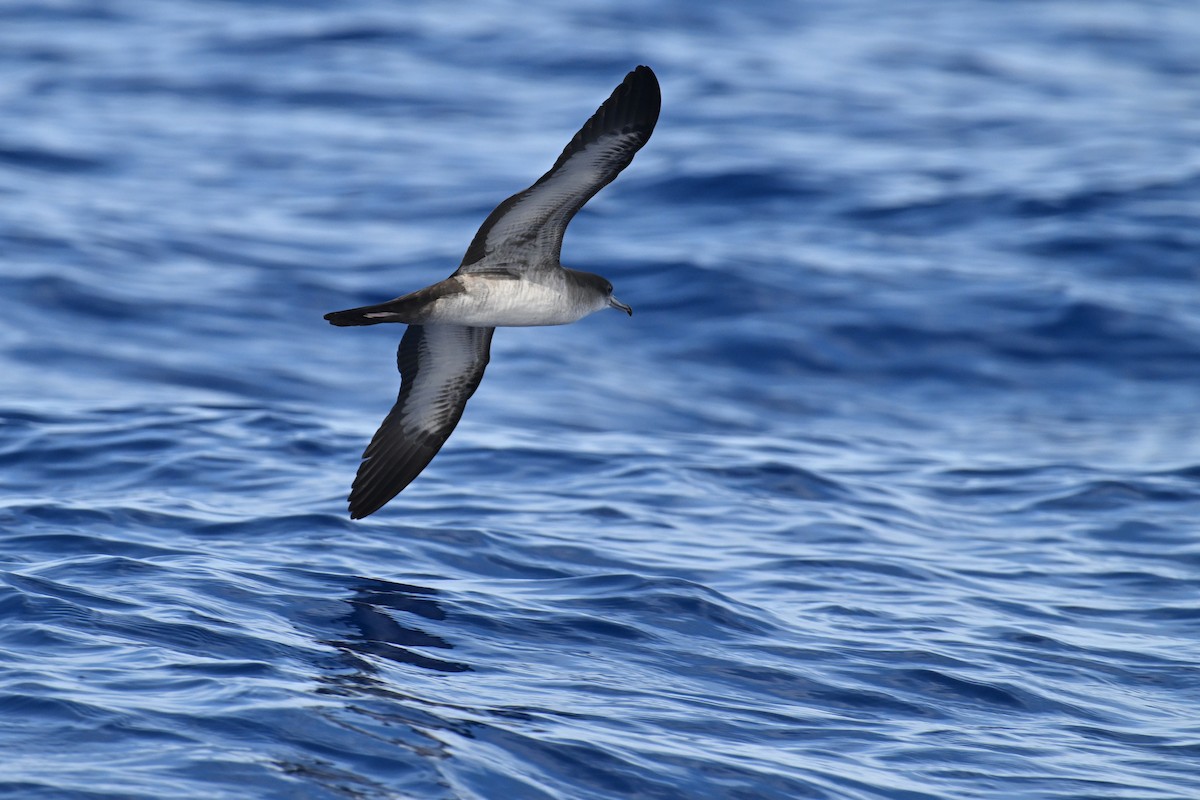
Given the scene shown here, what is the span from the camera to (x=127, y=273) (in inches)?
583

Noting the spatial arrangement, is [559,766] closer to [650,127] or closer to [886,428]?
[650,127]

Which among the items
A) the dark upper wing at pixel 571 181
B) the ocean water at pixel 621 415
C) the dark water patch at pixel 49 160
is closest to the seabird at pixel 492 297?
the dark upper wing at pixel 571 181

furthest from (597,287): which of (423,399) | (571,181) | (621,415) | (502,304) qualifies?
(621,415)

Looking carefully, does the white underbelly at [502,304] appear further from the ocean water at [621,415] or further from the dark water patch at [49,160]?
the dark water patch at [49,160]

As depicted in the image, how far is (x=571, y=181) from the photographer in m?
7.48

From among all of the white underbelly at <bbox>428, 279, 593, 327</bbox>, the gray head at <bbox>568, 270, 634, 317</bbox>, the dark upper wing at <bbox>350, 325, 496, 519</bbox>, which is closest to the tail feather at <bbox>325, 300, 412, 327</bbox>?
the white underbelly at <bbox>428, 279, 593, 327</bbox>

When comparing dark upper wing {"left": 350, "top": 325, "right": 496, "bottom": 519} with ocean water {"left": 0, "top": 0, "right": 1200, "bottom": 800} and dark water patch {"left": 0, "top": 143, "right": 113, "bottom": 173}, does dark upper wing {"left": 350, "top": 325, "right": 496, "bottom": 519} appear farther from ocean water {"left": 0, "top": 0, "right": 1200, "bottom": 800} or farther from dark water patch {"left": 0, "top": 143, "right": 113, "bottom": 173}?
dark water patch {"left": 0, "top": 143, "right": 113, "bottom": 173}

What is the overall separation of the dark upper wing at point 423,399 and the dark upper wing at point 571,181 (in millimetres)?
953

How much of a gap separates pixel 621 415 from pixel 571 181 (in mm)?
5320

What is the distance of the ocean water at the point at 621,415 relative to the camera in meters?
6.80

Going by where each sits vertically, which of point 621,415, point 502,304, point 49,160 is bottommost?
point 621,415

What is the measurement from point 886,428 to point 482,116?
9139 millimetres

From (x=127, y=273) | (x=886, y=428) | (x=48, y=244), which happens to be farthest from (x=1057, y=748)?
(x=48, y=244)

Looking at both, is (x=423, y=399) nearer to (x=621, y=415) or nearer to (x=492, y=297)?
(x=492, y=297)
